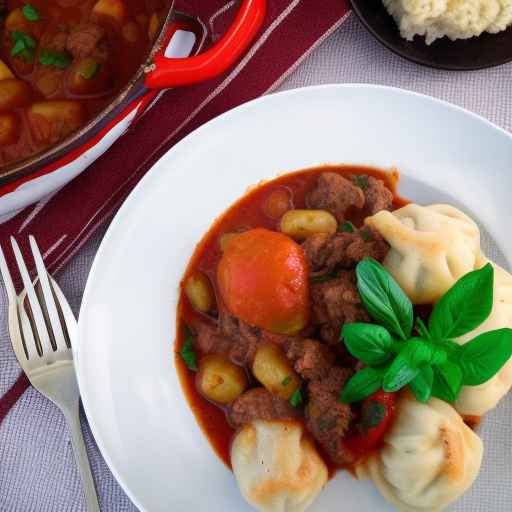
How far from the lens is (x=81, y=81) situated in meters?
2.41

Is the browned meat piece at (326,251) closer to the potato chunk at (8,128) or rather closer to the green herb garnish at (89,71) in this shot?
the green herb garnish at (89,71)

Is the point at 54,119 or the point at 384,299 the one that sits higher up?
the point at 54,119

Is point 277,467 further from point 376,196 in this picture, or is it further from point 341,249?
point 376,196

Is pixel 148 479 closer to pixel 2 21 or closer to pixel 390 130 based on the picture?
pixel 390 130

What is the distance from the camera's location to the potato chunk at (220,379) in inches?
98.6

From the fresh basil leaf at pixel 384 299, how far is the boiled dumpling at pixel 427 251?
0.73 feet

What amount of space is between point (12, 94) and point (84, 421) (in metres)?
1.35

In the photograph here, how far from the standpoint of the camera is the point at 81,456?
259 centimetres

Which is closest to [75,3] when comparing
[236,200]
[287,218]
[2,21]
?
[2,21]

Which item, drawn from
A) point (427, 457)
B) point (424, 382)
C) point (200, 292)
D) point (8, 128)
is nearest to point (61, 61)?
point (8, 128)

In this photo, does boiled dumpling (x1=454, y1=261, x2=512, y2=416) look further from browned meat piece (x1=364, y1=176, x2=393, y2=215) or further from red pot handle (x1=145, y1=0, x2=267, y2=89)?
red pot handle (x1=145, y1=0, x2=267, y2=89)

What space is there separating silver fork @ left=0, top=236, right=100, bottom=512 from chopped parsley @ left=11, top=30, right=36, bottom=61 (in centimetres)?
72

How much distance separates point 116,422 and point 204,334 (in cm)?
48

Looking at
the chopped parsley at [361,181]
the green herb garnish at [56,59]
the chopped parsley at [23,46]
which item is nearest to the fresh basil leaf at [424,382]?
the chopped parsley at [361,181]
